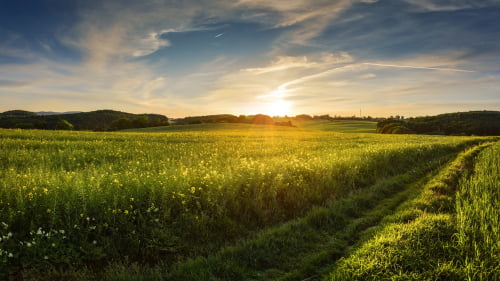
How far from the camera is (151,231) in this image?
17.3 ft

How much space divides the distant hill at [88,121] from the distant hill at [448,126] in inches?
3098

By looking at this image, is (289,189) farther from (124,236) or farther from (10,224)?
(10,224)

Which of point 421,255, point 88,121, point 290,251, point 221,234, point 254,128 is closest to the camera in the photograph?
point 421,255

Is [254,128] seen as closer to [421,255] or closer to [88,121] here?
[421,255]

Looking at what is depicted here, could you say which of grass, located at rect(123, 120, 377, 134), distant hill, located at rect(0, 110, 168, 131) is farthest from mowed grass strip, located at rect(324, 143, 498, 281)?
distant hill, located at rect(0, 110, 168, 131)

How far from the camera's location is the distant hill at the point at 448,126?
270ft

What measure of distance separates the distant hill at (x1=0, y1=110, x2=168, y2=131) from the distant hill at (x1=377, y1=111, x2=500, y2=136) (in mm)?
78681

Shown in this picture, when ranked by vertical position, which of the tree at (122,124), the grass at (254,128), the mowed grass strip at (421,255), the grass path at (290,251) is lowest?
the grass path at (290,251)

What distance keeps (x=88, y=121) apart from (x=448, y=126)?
145771mm

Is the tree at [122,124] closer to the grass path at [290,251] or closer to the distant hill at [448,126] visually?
the distant hill at [448,126]

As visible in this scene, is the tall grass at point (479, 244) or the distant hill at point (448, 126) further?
the distant hill at point (448, 126)

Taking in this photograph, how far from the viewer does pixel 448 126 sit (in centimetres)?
8744

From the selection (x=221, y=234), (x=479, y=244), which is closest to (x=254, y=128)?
(x=221, y=234)

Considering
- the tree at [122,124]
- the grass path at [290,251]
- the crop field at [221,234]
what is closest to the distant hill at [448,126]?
the grass path at [290,251]
